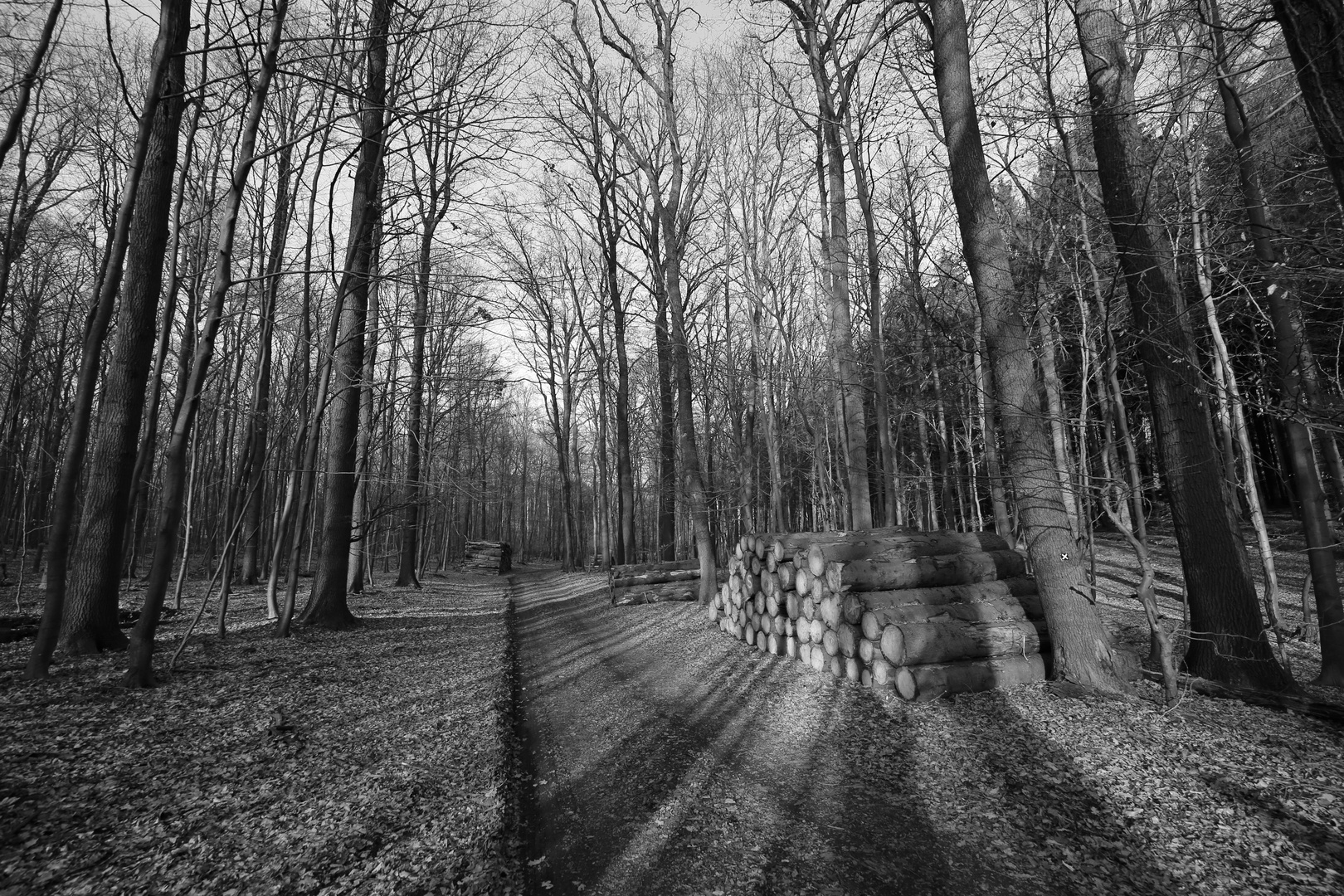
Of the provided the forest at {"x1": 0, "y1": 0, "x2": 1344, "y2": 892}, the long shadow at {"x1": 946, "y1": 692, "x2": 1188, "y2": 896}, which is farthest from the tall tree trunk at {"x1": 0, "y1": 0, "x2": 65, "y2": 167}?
the long shadow at {"x1": 946, "y1": 692, "x2": 1188, "y2": 896}

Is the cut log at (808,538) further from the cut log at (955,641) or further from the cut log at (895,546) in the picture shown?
the cut log at (955,641)

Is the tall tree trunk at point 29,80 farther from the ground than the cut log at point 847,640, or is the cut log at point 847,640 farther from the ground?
the tall tree trunk at point 29,80

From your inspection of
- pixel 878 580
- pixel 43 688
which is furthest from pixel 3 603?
pixel 878 580

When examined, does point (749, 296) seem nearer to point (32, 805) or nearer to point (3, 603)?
point (32, 805)

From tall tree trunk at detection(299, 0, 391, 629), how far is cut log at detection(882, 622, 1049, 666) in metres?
7.58

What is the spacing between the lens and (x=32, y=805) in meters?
2.94

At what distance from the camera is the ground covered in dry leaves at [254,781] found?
8.71ft

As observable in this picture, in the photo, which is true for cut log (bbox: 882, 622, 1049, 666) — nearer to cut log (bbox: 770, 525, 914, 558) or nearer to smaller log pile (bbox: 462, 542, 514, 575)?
cut log (bbox: 770, 525, 914, 558)

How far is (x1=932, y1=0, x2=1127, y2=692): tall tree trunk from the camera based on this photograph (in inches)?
211

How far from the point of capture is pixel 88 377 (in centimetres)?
509

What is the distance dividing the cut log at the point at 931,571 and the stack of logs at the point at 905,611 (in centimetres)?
1

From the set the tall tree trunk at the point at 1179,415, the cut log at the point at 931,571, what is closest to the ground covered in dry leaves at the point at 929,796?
the tall tree trunk at the point at 1179,415

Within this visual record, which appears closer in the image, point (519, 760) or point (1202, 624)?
point (519, 760)

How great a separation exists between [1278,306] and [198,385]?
10.3 meters
